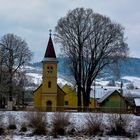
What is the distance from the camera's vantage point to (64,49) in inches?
2532

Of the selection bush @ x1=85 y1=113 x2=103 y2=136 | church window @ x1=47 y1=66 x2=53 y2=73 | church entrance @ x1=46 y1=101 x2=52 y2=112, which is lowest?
bush @ x1=85 y1=113 x2=103 y2=136

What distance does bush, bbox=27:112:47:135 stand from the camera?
33.3 metres

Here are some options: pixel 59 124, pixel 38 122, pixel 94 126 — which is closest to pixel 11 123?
pixel 38 122

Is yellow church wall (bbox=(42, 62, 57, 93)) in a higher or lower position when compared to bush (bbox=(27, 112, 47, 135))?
higher

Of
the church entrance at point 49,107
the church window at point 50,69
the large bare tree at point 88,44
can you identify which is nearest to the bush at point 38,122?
the church entrance at point 49,107

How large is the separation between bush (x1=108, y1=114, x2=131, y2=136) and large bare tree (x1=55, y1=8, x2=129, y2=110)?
93.3ft

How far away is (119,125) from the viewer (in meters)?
34.2

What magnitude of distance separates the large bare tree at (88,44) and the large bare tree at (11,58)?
839cm

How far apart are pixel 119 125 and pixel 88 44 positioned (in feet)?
102

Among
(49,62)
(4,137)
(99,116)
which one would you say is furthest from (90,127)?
(49,62)

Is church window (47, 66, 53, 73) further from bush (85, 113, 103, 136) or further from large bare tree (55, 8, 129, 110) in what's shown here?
bush (85, 113, 103, 136)

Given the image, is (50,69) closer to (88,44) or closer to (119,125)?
(88,44)

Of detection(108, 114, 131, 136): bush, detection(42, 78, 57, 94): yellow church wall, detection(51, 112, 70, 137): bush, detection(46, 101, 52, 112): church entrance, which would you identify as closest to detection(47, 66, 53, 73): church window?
detection(42, 78, 57, 94): yellow church wall

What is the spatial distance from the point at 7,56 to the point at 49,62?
665 cm
